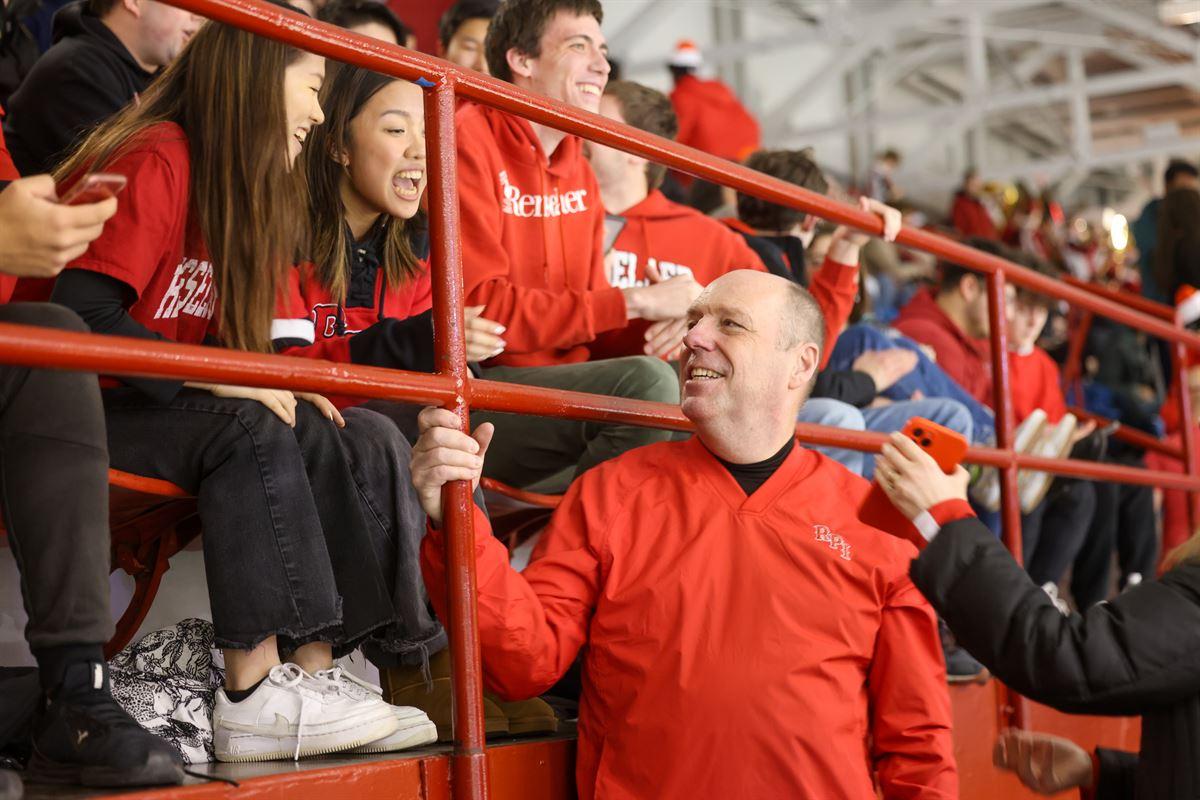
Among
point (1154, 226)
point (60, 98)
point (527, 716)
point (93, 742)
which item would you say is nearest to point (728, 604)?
point (527, 716)

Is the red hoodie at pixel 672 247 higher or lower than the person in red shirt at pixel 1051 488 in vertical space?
higher

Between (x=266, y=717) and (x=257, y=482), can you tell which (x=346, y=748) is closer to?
(x=266, y=717)

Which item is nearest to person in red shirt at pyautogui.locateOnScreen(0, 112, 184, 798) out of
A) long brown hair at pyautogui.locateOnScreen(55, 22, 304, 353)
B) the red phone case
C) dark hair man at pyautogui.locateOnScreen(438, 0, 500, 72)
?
long brown hair at pyautogui.locateOnScreen(55, 22, 304, 353)

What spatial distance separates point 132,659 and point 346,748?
15.0 inches

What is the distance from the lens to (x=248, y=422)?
2164mm

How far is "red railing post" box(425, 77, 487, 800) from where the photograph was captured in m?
2.11

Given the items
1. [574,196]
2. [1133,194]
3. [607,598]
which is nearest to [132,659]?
[607,598]

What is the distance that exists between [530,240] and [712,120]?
4209mm

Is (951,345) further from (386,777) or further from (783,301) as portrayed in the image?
(386,777)

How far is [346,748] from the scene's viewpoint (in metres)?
2.11

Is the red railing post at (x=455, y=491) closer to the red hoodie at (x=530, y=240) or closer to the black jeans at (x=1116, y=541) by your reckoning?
the red hoodie at (x=530, y=240)

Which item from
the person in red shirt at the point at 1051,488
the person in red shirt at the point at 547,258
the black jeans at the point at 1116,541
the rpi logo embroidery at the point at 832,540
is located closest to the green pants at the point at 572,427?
the person in red shirt at the point at 547,258

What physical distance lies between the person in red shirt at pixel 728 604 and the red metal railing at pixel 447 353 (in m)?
0.06

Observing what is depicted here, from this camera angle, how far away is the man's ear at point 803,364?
8.53 ft
